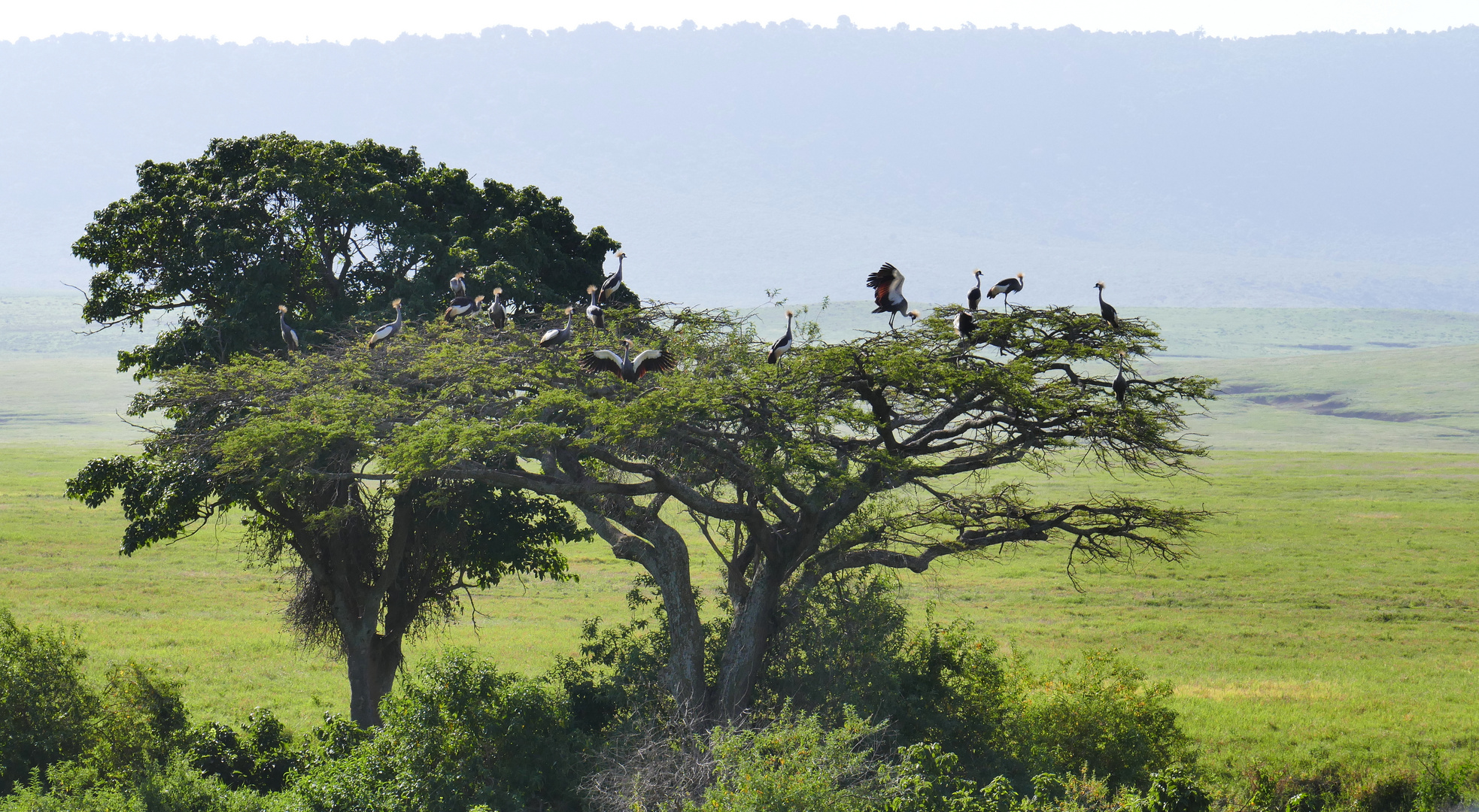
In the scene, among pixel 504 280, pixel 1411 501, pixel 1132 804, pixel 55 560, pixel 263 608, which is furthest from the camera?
pixel 1411 501

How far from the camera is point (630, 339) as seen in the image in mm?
20797

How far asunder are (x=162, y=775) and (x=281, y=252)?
12061 millimetres

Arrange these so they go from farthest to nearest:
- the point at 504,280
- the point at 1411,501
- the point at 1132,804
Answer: the point at 1411,501 → the point at 504,280 → the point at 1132,804

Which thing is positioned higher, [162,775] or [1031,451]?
[1031,451]

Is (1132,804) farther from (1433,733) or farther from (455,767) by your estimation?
(1433,733)

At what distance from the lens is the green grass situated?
95.7ft

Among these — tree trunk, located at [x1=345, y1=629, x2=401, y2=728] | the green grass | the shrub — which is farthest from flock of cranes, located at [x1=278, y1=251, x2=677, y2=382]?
the shrub

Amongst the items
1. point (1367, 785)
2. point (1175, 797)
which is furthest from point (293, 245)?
point (1367, 785)

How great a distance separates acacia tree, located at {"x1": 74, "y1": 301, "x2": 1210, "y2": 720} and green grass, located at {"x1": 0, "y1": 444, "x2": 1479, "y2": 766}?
2.14 m

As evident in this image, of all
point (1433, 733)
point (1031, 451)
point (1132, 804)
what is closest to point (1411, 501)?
point (1433, 733)

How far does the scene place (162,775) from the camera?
63.0 feet

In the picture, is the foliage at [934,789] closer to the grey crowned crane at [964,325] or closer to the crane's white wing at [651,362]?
the grey crowned crane at [964,325]

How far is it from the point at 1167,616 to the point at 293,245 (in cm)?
3343

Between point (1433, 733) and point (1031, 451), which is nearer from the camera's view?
point (1031, 451)
